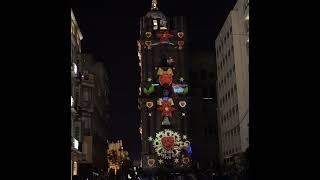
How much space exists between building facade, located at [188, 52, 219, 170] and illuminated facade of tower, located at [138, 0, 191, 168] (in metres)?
2.47

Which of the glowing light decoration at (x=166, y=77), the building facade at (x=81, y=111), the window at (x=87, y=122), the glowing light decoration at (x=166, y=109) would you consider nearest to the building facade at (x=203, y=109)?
the glowing light decoration at (x=166, y=109)

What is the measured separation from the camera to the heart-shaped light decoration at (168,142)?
96.5 meters

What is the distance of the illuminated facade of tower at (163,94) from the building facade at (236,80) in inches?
947

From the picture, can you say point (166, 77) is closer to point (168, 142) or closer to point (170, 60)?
point (170, 60)

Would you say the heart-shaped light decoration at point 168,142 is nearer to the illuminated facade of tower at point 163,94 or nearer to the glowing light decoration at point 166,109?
the illuminated facade of tower at point 163,94

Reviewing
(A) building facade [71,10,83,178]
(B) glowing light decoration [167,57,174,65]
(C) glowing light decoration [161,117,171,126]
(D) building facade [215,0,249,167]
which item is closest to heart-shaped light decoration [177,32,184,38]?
(B) glowing light decoration [167,57,174,65]

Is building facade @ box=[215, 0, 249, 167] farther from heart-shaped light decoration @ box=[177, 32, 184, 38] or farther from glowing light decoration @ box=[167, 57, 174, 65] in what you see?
heart-shaped light decoration @ box=[177, 32, 184, 38]
